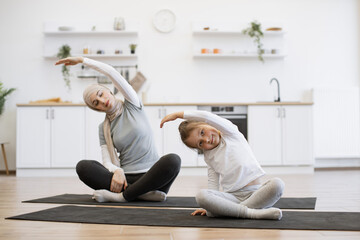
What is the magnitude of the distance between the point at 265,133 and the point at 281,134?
20 cm

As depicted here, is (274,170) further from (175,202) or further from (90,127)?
(175,202)

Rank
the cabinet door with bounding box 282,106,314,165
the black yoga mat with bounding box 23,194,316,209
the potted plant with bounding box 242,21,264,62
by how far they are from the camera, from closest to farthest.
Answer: the black yoga mat with bounding box 23,194,316,209
the cabinet door with bounding box 282,106,314,165
the potted plant with bounding box 242,21,264,62

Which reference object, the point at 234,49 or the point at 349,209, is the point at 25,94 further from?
the point at 349,209

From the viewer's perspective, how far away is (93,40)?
593 centimetres

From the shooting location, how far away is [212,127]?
6.79 ft

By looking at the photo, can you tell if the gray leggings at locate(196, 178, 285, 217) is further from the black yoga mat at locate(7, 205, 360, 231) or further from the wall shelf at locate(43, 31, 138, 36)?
the wall shelf at locate(43, 31, 138, 36)

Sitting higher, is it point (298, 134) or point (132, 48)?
point (132, 48)

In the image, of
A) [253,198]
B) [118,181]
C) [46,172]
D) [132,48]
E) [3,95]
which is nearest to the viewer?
[253,198]

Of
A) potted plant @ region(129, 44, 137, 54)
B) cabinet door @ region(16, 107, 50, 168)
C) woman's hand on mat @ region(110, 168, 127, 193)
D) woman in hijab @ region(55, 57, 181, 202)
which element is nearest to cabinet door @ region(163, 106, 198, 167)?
potted plant @ region(129, 44, 137, 54)

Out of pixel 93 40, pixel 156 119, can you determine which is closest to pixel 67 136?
pixel 156 119

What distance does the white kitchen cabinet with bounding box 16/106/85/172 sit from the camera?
531cm

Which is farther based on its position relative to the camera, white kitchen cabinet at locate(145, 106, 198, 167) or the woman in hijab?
white kitchen cabinet at locate(145, 106, 198, 167)

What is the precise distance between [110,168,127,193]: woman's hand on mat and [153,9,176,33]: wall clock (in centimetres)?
362

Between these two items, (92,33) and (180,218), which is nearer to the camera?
(180,218)
